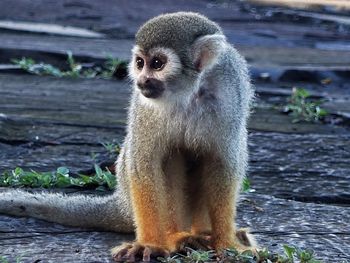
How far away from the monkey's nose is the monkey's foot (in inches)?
19.2

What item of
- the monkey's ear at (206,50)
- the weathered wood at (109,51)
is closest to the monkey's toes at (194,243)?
Result: the monkey's ear at (206,50)

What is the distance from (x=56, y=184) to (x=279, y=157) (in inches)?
51.6

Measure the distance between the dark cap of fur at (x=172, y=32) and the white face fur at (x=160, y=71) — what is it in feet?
0.07

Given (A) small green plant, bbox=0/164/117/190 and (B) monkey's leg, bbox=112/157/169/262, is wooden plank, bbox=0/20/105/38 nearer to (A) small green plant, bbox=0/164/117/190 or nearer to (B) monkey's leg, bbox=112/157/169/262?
(A) small green plant, bbox=0/164/117/190

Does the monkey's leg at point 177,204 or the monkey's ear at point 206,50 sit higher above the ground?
the monkey's ear at point 206,50

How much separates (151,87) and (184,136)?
20 centimetres

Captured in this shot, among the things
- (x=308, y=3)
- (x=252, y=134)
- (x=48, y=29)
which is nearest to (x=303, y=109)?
(x=252, y=134)

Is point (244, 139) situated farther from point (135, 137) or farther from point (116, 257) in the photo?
point (116, 257)

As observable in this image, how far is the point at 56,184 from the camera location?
390 cm

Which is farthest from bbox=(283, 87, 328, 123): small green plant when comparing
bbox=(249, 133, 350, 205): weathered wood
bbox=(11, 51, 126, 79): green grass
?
bbox=(11, 51, 126, 79): green grass

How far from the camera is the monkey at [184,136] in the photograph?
312 centimetres

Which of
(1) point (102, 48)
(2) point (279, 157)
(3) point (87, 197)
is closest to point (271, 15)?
(1) point (102, 48)

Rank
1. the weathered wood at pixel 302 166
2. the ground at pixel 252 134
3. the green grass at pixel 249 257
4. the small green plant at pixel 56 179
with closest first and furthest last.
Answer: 1. the green grass at pixel 249 257
2. the ground at pixel 252 134
3. the small green plant at pixel 56 179
4. the weathered wood at pixel 302 166

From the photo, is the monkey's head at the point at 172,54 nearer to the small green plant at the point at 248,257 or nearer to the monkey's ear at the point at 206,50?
the monkey's ear at the point at 206,50
